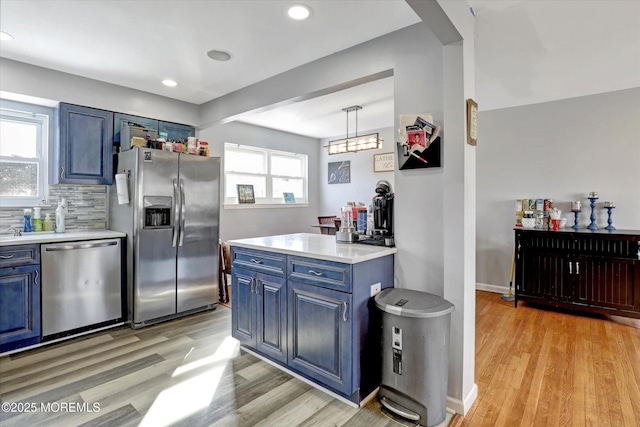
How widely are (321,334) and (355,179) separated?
452cm

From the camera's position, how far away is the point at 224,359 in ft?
8.49

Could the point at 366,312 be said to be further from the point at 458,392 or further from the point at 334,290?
the point at 458,392

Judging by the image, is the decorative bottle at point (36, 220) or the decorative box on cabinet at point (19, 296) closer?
the decorative box on cabinet at point (19, 296)

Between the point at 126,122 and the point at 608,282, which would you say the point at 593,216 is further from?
the point at 126,122

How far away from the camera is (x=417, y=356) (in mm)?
1773

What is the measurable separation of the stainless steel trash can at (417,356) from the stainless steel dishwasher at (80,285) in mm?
2814

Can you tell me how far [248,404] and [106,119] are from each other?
3.27 metres

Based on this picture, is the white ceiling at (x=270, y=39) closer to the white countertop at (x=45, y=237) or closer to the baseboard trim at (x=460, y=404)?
the white countertop at (x=45, y=237)

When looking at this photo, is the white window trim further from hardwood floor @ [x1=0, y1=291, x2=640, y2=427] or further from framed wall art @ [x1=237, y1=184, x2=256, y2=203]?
hardwood floor @ [x1=0, y1=291, x2=640, y2=427]

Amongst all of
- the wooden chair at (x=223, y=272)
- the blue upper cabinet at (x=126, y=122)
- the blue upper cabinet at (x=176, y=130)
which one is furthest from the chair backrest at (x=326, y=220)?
the blue upper cabinet at (x=126, y=122)

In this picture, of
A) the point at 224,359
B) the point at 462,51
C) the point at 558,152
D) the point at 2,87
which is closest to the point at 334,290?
the point at 224,359

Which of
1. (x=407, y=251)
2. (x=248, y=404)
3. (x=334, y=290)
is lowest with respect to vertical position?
(x=248, y=404)

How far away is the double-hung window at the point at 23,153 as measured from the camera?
318cm

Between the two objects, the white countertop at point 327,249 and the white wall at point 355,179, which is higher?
the white wall at point 355,179
